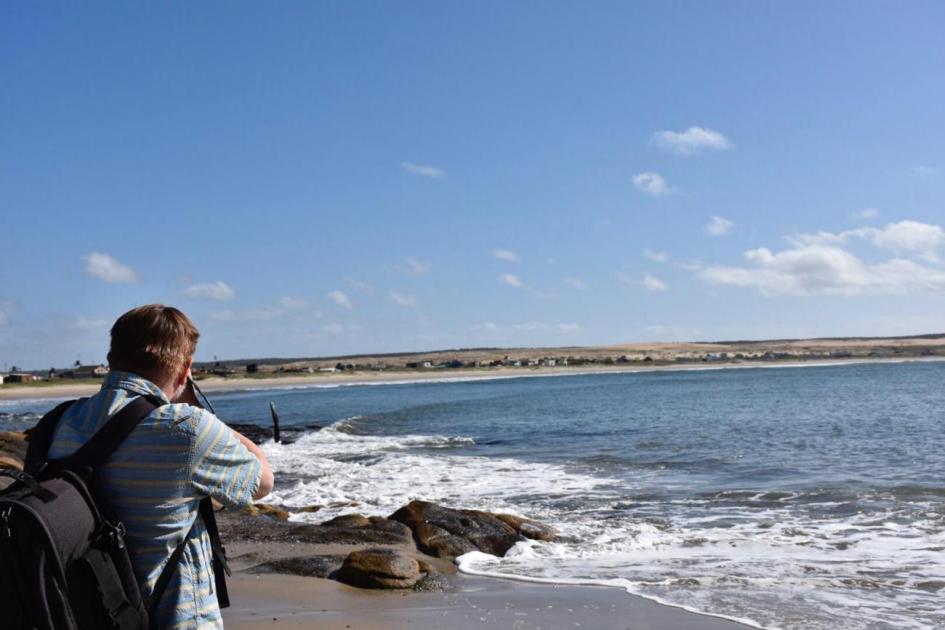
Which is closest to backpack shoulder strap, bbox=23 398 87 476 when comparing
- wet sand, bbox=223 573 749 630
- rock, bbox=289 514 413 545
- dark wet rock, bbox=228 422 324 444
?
wet sand, bbox=223 573 749 630

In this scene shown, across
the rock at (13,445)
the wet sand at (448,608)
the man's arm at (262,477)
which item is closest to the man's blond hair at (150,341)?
the man's arm at (262,477)

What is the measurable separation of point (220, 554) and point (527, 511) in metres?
11.0

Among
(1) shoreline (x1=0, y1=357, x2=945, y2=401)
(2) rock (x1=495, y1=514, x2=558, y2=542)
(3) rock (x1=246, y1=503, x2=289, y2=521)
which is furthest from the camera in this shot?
(1) shoreline (x1=0, y1=357, x2=945, y2=401)

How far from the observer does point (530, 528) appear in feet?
36.6

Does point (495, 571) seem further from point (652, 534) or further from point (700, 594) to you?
point (652, 534)

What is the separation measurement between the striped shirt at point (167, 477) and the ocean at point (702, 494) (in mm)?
5729

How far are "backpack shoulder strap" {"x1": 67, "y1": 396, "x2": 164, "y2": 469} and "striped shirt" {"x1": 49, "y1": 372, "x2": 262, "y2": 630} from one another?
0.9 inches

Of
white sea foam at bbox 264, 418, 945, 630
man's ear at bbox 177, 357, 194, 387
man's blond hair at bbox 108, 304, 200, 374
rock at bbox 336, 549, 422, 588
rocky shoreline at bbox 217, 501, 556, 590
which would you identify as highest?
man's blond hair at bbox 108, 304, 200, 374

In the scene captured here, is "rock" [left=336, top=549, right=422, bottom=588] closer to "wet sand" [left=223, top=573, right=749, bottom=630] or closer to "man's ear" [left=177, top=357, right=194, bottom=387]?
"wet sand" [left=223, top=573, right=749, bottom=630]

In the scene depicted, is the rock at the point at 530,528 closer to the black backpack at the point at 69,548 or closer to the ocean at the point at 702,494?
the ocean at the point at 702,494

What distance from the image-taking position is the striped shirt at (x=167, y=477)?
250 centimetres

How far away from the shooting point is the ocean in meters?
8.42

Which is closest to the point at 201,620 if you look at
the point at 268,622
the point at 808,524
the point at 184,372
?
the point at 184,372

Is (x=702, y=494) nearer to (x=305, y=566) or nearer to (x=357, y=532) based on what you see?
(x=357, y=532)
